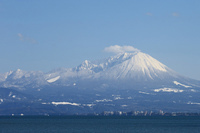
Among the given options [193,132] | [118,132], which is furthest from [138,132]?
[193,132]

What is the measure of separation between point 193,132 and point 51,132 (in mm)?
28023

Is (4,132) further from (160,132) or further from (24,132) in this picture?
(160,132)

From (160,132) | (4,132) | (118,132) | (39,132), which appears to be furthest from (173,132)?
(4,132)

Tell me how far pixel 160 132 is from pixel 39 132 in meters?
24.0

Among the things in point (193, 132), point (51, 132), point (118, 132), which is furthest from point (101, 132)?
point (193, 132)

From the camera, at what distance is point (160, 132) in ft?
343

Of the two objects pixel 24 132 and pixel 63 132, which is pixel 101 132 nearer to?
pixel 63 132

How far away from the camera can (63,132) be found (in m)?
104

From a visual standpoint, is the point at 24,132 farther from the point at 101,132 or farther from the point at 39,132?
the point at 101,132

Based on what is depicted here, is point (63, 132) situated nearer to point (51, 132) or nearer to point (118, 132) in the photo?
point (51, 132)

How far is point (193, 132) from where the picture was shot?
10356 cm

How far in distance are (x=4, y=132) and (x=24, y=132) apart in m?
3.92

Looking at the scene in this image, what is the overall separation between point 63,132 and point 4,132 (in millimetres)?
11529

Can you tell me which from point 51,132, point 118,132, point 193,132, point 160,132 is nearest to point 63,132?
point 51,132
